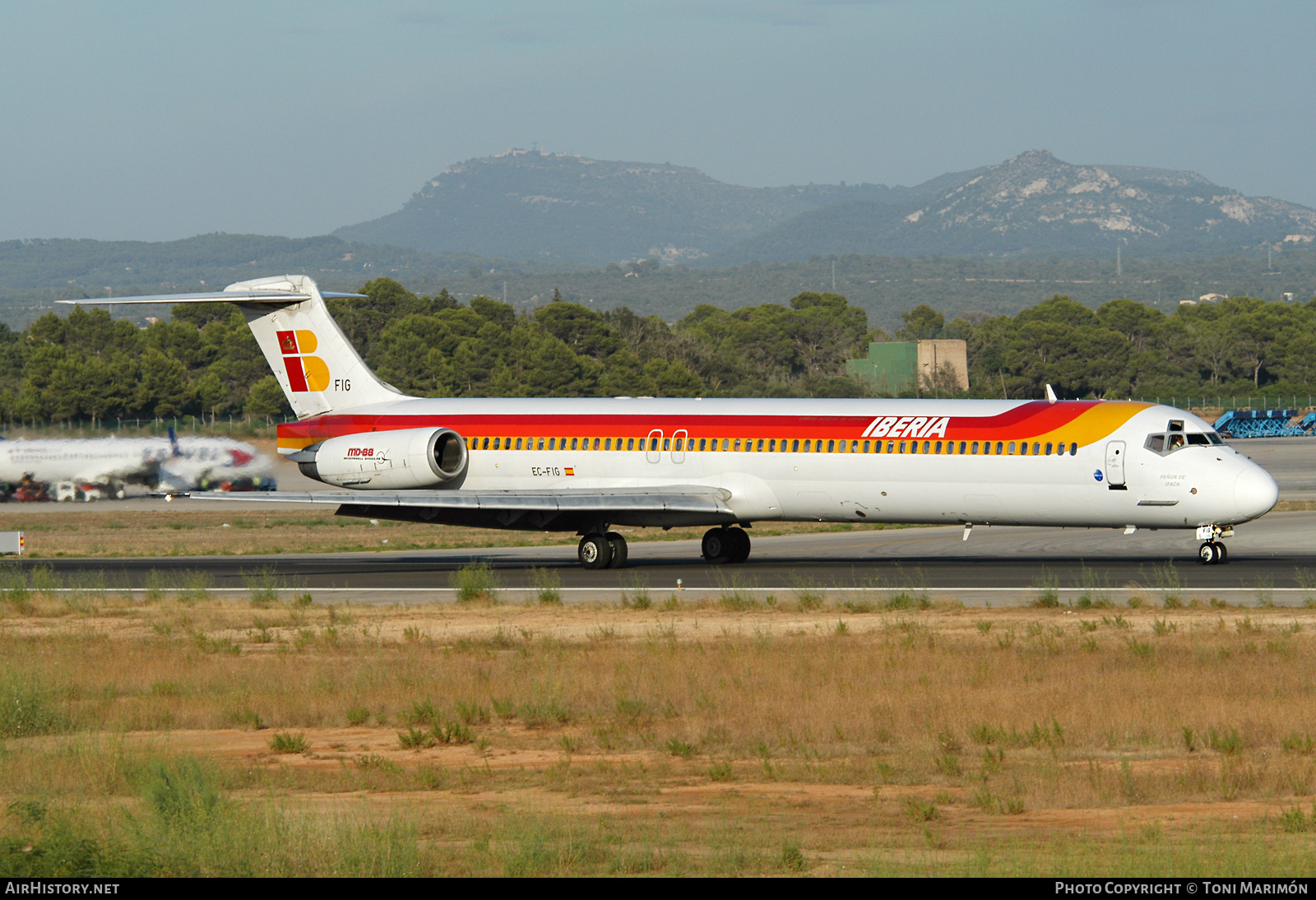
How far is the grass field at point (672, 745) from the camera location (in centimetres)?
983

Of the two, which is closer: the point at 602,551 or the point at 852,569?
the point at 852,569

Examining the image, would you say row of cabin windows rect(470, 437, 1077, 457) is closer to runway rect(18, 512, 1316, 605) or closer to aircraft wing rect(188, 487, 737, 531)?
aircraft wing rect(188, 487, 737, 531)

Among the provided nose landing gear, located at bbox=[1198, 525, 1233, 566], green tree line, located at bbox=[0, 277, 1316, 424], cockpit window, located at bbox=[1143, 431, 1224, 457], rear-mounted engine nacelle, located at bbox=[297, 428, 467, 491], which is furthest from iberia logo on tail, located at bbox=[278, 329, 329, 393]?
green tree line, located at bbox=[0, 277, 1316, 424]

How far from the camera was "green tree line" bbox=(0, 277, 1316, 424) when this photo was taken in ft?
350

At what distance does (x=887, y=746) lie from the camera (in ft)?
45.7

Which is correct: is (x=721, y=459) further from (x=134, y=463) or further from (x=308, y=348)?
(x=134, y=463)

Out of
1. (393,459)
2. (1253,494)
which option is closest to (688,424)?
(393,459)

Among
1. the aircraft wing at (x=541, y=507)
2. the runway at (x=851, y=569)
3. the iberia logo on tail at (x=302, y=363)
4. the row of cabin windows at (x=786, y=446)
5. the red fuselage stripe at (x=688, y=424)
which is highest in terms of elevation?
the iberia logo on tail at (x=302, y=363)

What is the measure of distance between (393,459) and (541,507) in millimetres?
4129

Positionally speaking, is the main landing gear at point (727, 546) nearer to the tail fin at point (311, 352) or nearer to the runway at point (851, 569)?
the runway at point (851, 569)

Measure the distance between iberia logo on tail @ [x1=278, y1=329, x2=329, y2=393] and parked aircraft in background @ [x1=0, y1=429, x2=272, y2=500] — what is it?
2535cm

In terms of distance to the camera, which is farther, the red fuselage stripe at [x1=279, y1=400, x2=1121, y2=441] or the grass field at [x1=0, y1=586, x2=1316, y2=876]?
the red fuselage stripe at [x1=279, y1=400, x2=1121, y2=441]

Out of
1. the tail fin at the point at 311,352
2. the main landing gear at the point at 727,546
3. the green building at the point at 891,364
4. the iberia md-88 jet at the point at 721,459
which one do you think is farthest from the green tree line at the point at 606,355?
the main landing gear at the point at 727,546

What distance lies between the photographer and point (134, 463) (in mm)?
64688
